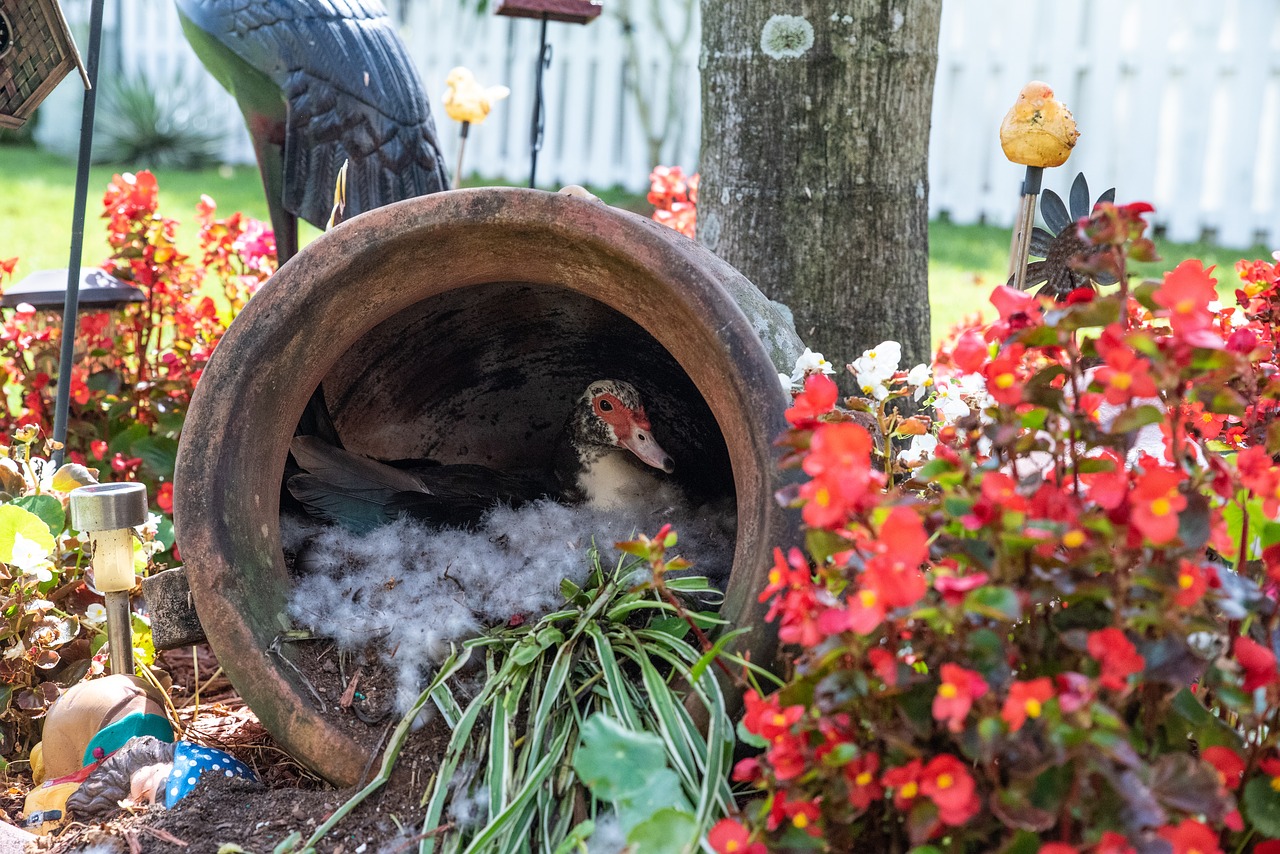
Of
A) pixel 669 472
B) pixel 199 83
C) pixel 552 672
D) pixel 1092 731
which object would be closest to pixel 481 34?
pixel 199 83

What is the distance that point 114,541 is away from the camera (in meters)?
1.91

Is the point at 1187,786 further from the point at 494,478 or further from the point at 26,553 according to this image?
the point at 26,553

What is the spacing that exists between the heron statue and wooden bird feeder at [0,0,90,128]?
33 centimetres

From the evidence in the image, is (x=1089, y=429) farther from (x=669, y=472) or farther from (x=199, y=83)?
(x=199, y=83)

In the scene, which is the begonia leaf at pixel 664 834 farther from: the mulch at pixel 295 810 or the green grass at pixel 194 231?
the green grass at pixel 194 231

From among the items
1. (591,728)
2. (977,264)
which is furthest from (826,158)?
(977,264)

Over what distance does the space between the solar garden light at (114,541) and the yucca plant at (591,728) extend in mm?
618

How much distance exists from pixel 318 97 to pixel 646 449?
1.05 meters

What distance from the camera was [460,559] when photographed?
1975 mm

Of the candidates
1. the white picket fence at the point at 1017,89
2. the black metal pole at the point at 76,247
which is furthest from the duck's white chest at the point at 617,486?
the white picket fence at the point at 1017,89

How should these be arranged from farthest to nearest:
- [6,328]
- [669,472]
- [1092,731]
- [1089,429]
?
[6,328]
[669,472]
[1089,429]
[1092,731]

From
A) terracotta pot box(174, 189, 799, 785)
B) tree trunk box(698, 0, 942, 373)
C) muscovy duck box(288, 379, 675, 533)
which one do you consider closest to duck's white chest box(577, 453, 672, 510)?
muscovy duck box(288, 379, 675, 533)

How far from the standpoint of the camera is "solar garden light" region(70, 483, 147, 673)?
73.5 inches

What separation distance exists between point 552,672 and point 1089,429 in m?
0.79
